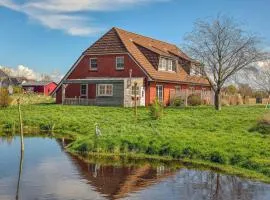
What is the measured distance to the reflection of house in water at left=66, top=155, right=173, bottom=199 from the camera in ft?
42.3

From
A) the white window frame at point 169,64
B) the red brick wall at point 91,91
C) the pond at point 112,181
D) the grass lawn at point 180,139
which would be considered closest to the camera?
the pond at point 112,181

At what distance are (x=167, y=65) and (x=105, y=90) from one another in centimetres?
821

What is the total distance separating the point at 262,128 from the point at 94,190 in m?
14.1

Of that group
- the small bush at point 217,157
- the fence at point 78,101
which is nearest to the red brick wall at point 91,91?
the fence at point 78,101

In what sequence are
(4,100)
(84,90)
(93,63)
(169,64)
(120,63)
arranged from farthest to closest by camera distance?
(169,64) < (93,63) < (84,90) < (120,63) < (4,100)

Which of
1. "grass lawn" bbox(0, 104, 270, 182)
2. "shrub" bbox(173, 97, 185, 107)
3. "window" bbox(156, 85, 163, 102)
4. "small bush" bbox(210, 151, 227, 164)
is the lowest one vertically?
"small bush" bbox(210, 151, 227, 164)

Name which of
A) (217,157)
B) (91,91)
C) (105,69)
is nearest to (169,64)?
(105,69)

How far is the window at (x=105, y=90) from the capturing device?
4453 cm

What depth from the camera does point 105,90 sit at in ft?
147

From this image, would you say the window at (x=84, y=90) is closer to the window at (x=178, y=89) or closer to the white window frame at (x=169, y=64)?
the white window frame at (x=169, y=64)

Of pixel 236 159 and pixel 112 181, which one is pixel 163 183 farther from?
pixel 236 159

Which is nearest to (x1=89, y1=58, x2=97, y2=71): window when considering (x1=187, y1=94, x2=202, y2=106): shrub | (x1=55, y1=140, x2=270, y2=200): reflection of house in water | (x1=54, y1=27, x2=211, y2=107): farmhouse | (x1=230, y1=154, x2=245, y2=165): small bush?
(x1=54, y1=27, x2=211, y2=107): farmhouse

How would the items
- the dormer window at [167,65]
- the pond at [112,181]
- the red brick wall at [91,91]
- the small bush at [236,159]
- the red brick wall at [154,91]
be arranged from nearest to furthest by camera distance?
1. the pond at [112,181]
2. the small bush at [236,159]
3. the red brick wall at [154,91]
4. the red brick wall at [91,91]
5. the dormer window at [167,65]

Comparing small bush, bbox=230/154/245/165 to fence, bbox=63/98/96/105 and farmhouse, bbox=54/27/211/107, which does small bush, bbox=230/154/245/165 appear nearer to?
farmhouse, bbox=54/27/211/107
